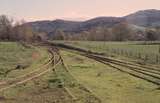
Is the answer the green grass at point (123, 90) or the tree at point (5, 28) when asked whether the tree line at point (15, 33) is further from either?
the green grass at point (123, 90)

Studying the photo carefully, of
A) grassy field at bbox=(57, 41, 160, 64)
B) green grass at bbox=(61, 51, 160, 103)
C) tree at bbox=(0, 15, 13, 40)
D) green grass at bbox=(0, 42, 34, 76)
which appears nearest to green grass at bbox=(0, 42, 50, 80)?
green grass at bbox=(0, 42, 34, 76)

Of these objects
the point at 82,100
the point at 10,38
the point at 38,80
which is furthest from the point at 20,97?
the point at 10,38

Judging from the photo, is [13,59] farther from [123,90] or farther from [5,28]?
[5,28]

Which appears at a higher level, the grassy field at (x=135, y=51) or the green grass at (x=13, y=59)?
the green grass at (x=13, y=59)

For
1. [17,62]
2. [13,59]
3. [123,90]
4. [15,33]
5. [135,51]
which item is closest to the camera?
[123,90]

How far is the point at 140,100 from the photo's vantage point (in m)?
20.0

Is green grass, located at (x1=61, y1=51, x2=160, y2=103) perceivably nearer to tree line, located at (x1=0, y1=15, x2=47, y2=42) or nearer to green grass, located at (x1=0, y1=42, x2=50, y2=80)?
green grass, located at (x1=0, y1=42, x2=50, y2=80)

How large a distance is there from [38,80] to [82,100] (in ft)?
31.1

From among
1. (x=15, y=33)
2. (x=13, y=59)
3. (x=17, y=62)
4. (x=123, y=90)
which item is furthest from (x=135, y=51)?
Answer: (x=15, y=33)

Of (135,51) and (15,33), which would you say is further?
(15,33)

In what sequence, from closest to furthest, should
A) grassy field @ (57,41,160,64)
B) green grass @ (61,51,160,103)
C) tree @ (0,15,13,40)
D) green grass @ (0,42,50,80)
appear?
green grass @ (61,51,160,103) < green grass @ (0,42,50,80) < grassy field @ (57,41,160,64) < tree @ (0,15,13,40)

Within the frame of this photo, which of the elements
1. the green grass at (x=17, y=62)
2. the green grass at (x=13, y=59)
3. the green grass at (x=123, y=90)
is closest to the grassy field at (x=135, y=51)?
the green grass at (x=17, y=62)

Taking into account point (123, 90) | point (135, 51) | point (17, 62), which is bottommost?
point (135, 51)

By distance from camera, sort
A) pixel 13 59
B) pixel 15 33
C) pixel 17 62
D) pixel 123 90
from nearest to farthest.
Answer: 1. pixel 123 90
2. pixel 17 62
3. pixel 13 59
4. pixel 15 33
